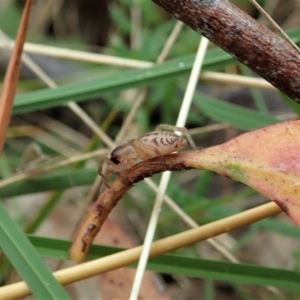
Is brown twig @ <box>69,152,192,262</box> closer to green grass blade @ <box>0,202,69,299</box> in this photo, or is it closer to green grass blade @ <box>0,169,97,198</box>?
green grass blade @ <box>0,202,69,299</box>

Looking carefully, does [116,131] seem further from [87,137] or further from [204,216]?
[204,216]

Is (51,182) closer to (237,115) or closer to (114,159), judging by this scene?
(114,159)

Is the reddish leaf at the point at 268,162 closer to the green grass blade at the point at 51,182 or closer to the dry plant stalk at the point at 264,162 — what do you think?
the dry plant stalk at the point at 264,162

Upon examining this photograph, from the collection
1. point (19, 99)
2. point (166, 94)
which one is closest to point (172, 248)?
point (19, 99)

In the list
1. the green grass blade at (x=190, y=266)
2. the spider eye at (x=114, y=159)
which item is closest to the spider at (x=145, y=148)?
the spider eye at (x=114, y=159)

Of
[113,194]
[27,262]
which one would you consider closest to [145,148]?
[113,194]
